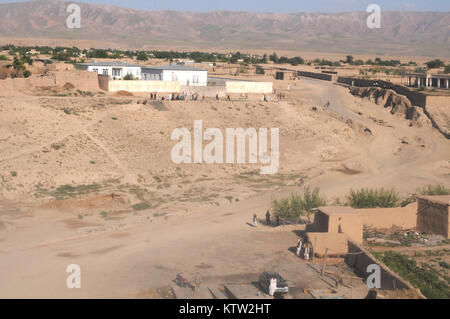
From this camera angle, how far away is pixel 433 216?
23156mm

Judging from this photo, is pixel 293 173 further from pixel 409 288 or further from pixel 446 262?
pixel 409 288

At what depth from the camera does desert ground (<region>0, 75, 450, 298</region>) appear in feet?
61.4

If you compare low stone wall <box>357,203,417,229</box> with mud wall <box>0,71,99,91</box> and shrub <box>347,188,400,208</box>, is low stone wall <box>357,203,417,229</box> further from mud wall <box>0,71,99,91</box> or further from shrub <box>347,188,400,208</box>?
mud wall <box>0,71,99,91</box>

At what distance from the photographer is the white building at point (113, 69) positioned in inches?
1949

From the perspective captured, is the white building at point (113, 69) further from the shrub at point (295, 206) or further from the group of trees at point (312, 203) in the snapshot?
the group of trees at point (312, 203)

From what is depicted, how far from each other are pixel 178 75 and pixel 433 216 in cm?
2910

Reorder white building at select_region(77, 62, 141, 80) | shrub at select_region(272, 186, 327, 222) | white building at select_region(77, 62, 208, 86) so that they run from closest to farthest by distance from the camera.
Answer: shrub at select_region(272, 186, 327, 222), white building at select_region(77, 62, 208, 86), white building at select_region(77, 62, 141, 80)

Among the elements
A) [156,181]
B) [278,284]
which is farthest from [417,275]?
[156,181]

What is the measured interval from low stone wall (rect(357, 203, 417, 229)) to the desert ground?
2.89m

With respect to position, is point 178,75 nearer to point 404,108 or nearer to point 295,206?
point 404,108

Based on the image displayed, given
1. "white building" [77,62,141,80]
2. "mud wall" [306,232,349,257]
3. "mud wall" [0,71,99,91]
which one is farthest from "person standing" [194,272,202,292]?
"white building" [77,62,141,80]
